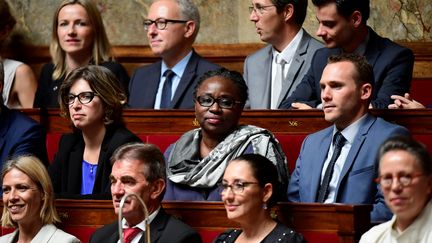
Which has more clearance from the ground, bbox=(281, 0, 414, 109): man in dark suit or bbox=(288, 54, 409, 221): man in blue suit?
bbox=(281, 0, 414, 109): man in dark suit

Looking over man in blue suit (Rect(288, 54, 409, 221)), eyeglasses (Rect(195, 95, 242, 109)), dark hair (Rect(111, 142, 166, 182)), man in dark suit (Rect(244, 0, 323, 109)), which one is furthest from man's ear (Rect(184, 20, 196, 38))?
dark hair (Rect(111, 142, 166, 182))

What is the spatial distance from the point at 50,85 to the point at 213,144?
1.17m

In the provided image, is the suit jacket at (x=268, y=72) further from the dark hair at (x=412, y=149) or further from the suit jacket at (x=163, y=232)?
the dark hair at (x=412, y=149)

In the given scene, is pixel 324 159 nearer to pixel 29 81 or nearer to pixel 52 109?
pixel 52 109

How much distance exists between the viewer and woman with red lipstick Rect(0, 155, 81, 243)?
152 inches

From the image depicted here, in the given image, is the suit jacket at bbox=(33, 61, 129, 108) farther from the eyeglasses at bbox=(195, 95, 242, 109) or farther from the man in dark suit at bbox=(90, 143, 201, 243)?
the man in dark suit at bbox=(90, 143, 201, 243)

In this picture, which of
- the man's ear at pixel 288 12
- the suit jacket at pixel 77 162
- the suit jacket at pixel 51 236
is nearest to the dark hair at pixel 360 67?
the suit jacket at pixel 77 162

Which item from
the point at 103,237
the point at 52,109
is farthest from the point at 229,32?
the point at 103,237

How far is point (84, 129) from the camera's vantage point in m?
4.16

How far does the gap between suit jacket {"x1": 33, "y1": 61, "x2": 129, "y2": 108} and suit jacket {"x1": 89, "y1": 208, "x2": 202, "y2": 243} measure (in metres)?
1.24

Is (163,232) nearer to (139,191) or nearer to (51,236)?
(139,191)

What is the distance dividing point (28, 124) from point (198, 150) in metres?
0.63

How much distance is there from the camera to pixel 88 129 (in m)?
4.16

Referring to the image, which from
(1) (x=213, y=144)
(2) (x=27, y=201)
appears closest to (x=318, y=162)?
(1) (x=213, y=144)
